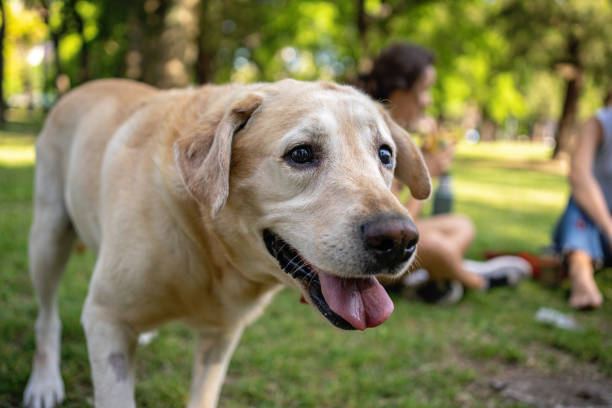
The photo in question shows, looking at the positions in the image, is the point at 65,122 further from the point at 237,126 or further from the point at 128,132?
the point at 237,126

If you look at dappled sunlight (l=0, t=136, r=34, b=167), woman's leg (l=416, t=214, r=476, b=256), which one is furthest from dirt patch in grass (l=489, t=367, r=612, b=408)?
dappled sunlight (l=0, t=136, r=34, b=167)

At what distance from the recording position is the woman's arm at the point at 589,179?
530 cm

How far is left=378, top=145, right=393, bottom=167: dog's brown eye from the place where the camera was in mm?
2369

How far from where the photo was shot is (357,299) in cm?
202

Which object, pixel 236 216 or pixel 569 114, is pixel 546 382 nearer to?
pixel 236 216

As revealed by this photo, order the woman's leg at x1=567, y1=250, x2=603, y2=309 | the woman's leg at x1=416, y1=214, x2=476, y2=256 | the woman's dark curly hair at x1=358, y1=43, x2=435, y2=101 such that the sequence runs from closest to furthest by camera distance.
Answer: the woman's leg at x1=567, y1=250, x2=603, y2=309, the woman's dark curly hair at x1=358, y1=43, x2=435, y2=101, the woman's leg at x1=416, y1=214, x2=476, y2=256

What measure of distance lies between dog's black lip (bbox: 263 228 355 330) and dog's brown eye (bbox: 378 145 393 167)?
23.3 inches

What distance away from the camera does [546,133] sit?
83625mm

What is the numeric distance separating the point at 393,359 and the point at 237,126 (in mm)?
2392

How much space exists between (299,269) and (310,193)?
301 mm

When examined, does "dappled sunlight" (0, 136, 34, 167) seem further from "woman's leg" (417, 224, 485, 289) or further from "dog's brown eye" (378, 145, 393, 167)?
"dog's brown eye" (378, 145, 393, 167)

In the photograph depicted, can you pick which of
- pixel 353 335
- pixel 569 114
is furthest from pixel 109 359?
pixel 569 114

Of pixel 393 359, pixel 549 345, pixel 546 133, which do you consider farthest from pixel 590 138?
pixel 546 133

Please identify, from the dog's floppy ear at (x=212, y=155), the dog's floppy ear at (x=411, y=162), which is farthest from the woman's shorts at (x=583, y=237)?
the dog's floppy ear at (x=212, y=155)
